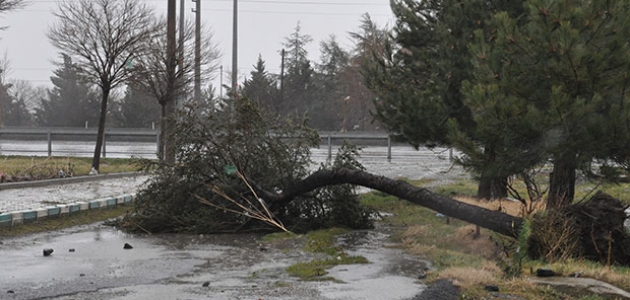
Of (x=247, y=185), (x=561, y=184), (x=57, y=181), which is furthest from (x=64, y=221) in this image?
(x=561, y=184)

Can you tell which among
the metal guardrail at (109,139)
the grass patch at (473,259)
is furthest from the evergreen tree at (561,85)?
the metal guardrail at (109,139)

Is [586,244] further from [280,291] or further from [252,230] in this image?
[252,230]

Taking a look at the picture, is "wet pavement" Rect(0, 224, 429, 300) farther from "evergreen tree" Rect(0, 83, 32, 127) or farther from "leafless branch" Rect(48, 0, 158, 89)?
"evergreen tree" Rect(0, 83, 32, 127)

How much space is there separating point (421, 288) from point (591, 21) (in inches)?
166

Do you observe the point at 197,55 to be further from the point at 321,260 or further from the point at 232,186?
the point at 321,260

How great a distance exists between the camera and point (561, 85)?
9.38 metres

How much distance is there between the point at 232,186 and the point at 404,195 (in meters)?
2.98

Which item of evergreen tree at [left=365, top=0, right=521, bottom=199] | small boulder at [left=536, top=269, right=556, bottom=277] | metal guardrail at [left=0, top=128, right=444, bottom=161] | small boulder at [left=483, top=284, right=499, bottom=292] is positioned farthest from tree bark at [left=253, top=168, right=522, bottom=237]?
metal guardrail at [left=0, top=128, right=444, bottom=161]

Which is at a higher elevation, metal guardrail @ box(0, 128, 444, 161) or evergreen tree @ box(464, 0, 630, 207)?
evergreen tree @ box(464, 0, 630, 207)

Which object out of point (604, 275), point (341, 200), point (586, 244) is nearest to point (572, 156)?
point (586, 244)

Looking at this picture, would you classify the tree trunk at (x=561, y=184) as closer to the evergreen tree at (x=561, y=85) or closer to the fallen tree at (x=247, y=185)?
the evergreen tree at (x=561, y=85)

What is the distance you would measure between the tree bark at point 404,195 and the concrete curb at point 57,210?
348 cm

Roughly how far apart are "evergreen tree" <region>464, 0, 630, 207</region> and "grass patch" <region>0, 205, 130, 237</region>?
7.02m

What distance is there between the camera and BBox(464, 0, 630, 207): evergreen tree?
9.16 metres
